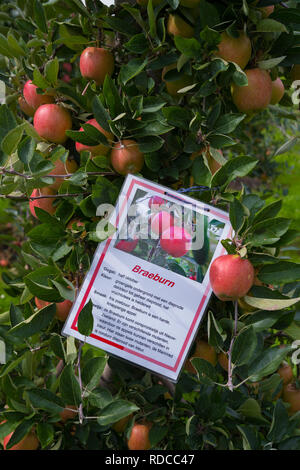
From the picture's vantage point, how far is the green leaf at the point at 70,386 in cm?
74

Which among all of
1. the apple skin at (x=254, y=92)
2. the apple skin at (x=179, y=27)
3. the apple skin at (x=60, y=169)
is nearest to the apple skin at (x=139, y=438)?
the apple skin at (x=60, y=169)

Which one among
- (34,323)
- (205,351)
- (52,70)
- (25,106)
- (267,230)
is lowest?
(205,351)

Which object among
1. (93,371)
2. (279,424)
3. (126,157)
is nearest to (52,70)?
(126,157)

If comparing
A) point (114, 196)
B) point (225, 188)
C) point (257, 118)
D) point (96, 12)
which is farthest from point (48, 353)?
point (257, 118)

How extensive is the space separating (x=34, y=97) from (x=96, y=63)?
0.15 meters

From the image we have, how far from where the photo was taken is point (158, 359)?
0.79 metres

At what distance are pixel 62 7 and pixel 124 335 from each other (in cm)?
73

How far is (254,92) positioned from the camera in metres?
0.87

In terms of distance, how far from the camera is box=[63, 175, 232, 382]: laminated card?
792 mm

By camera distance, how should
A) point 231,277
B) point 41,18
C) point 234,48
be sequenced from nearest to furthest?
point 231,277, point 234,48, point 41,18

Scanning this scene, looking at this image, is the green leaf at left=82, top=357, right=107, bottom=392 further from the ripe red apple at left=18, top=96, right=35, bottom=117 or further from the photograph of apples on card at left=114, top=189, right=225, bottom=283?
the ripe red apple at left=18, top=96, right=35, bottom=117

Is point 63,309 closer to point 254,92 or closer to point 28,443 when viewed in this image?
point 28,443

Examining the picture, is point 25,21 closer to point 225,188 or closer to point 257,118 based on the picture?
point 225,188
